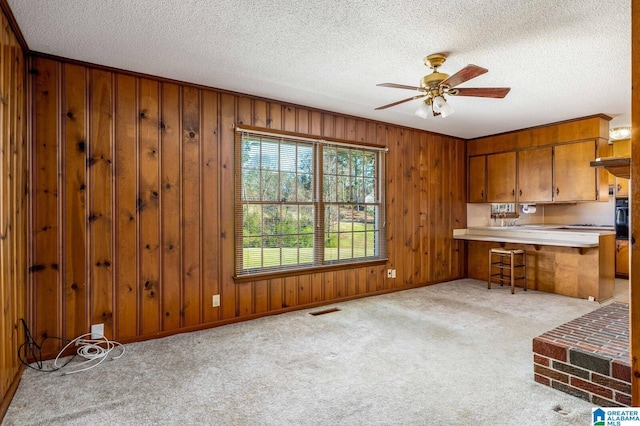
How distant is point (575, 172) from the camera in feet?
16.2

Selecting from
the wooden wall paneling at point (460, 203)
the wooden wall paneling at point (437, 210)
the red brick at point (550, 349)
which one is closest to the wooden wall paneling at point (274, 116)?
the wooden wall paneling at point (437, 210)

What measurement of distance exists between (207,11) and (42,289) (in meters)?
2.51

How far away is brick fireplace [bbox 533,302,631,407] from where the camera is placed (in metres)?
2.09

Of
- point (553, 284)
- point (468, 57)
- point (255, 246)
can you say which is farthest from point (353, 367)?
point (553, 284)

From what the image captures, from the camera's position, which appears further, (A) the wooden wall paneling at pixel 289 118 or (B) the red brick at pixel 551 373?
(A) the wooden wall paneling at pixel 289 118

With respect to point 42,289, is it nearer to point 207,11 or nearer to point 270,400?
point 270,400

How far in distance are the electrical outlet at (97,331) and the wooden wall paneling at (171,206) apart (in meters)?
0.50

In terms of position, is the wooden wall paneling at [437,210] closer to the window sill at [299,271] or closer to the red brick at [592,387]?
the window sill at [299,271]

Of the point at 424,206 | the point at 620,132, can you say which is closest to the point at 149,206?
the point at 424,206

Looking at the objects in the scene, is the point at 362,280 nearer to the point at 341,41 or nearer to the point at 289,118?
the point at 289,118

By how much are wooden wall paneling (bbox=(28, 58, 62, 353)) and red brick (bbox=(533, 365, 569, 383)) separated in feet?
12.1

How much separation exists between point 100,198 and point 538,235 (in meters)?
5.68

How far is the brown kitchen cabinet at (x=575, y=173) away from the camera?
478 cm

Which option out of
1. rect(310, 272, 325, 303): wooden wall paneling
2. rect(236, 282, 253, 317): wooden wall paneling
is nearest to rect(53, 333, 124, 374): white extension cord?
rect(236, 282, 253, 317): wooden wall paneling
